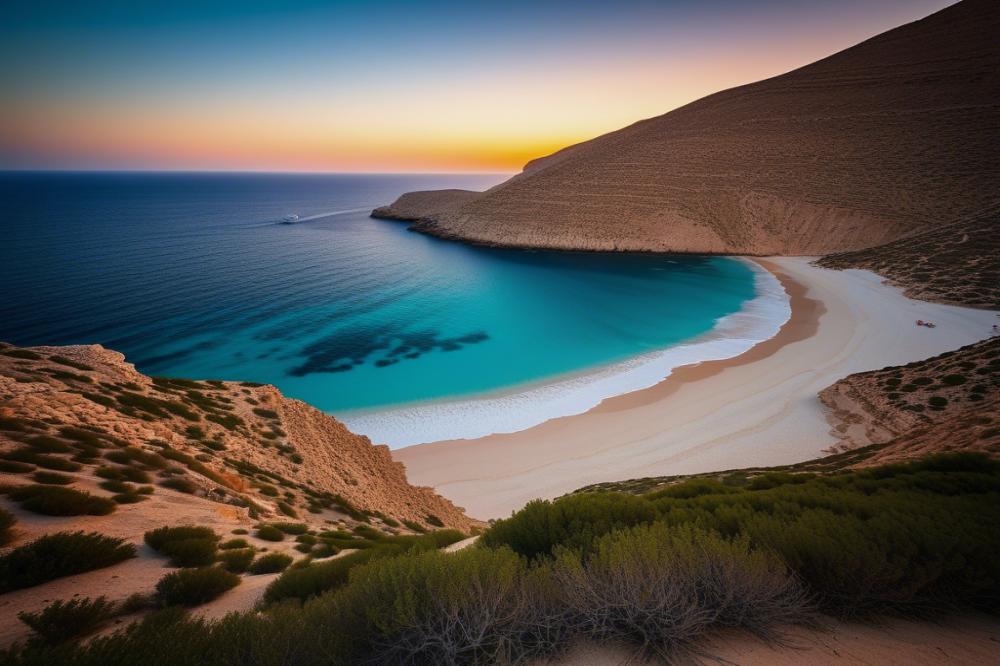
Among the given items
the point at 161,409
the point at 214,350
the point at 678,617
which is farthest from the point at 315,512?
the point at 214,350

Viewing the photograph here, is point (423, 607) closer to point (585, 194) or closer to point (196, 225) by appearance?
point (585, 194)

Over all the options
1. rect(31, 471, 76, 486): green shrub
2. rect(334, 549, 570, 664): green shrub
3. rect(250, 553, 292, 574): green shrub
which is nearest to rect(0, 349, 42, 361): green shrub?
rect(31, 471, 76, 486): green shrub

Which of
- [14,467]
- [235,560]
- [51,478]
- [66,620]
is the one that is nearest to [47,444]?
[14,467]

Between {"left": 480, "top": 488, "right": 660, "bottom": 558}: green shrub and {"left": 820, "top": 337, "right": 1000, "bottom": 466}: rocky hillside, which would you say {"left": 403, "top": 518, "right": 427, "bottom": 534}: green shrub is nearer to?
{"left": 480, "top": 488, "right": 660, "bottom": 558}: green shrub

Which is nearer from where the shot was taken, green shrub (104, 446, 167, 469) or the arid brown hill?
→ green shrub (104, 446, 167, 469)

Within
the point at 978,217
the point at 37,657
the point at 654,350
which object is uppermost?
the point at 978,217
